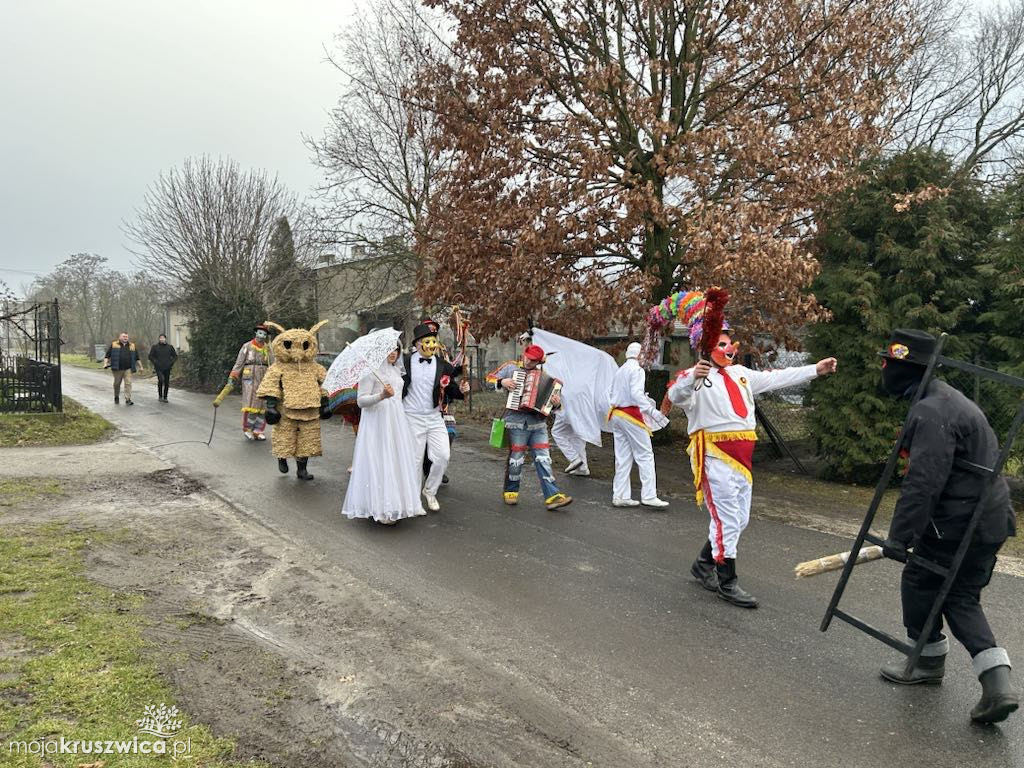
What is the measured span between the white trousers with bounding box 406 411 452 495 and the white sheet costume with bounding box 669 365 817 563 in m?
3.25

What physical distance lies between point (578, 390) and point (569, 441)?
29.4 inches

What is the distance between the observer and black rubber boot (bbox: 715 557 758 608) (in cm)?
495

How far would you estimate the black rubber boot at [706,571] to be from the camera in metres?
5.23

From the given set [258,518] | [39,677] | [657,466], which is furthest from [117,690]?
[657,466]

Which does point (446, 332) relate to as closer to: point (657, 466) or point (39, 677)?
point (657, 466)

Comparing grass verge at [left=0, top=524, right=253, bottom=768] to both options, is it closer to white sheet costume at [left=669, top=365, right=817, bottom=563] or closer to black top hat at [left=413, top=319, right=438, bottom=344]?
white sheet costume at [left=669, top=365, right=817, bottom=563]

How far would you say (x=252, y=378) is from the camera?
13.1 m

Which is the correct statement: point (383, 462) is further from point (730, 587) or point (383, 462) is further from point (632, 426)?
point (730, 587)

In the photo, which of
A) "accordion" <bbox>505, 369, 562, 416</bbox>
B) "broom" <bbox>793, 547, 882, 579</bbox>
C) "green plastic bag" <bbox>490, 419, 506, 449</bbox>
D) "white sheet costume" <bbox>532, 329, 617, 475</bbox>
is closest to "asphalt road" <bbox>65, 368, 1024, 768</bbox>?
"broom" <bbox>793, 547, 882, 579</bbox>

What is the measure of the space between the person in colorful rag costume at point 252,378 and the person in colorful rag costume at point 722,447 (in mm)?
8935

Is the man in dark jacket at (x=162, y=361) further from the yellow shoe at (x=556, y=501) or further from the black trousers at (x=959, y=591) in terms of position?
the black trousers at (x=959, y=591)

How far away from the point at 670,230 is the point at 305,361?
585cm

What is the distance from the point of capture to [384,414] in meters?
7.36

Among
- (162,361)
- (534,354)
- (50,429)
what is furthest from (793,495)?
(162,361)
